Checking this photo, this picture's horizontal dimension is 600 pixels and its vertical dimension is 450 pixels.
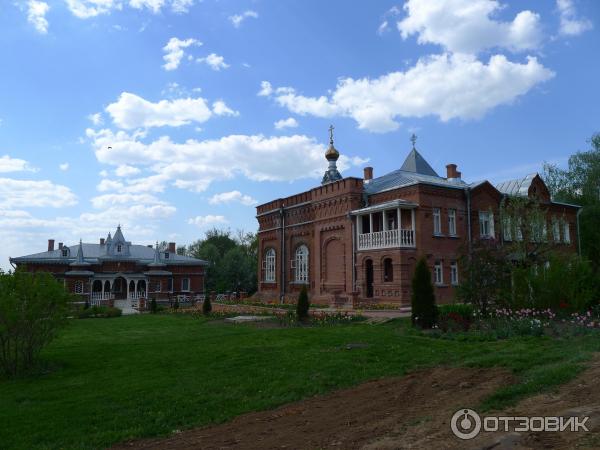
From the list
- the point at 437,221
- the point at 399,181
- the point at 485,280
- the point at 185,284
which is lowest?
the point at 185,284

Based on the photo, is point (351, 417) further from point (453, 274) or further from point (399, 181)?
point (399, 181)

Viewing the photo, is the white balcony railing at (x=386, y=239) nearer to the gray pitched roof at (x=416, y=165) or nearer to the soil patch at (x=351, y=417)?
the gray pitched roof at (x=416, y=165)

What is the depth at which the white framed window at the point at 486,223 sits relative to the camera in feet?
86.0

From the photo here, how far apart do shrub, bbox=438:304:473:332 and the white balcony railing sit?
26.9 feet

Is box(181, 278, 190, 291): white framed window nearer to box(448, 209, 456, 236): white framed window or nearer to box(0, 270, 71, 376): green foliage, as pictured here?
box(448, 209, 456, 236): white framed window

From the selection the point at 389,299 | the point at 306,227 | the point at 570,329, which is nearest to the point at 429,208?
the point at 389,299

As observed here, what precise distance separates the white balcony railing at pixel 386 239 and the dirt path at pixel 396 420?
15.8 meters

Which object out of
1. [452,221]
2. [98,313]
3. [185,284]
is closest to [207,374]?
[452,221]

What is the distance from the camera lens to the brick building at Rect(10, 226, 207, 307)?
38.9 metres

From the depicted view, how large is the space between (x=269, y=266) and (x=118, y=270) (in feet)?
45.9

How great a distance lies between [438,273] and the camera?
2414cm

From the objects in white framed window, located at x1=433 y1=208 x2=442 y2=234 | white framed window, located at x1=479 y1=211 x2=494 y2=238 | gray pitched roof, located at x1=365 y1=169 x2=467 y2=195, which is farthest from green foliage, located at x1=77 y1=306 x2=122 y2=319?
white framed window, located at x1=479 y1=211 x2=494 y2=238

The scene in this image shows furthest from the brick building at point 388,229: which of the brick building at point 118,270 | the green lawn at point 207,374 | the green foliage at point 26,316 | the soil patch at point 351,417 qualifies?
the green foliage at point 26,316

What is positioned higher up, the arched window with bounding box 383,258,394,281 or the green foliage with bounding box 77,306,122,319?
the arched window with bounding box 383,258,394,281
